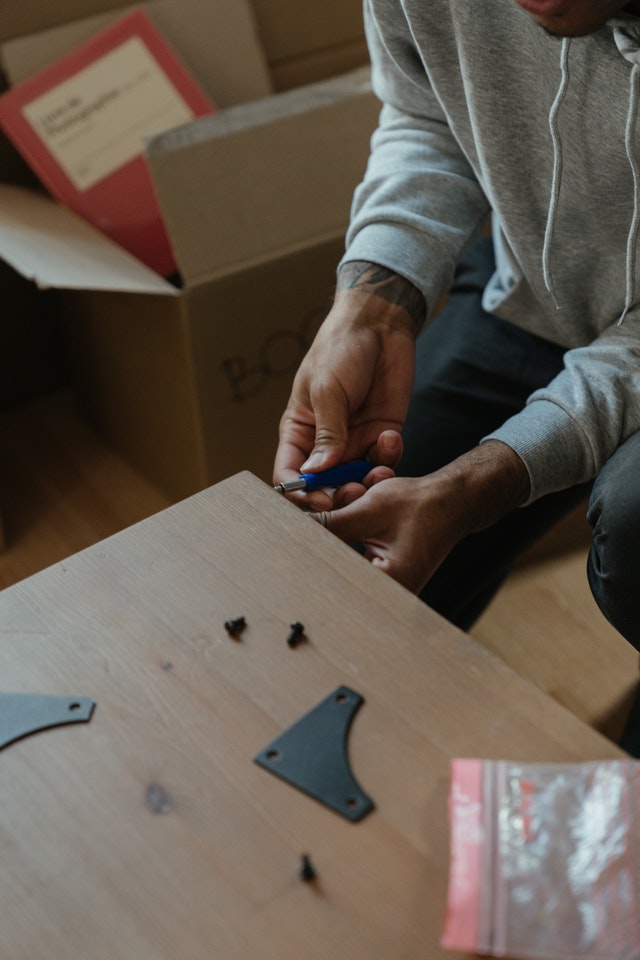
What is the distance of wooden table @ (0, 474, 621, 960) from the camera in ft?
1.65

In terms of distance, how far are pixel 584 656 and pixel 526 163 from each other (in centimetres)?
68

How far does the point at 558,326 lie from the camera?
100cm

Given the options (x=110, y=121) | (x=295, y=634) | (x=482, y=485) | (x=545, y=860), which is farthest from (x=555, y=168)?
(x=110, y=121)

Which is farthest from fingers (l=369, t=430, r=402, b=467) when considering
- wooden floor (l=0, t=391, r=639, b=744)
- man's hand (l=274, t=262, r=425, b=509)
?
wooden floor (l=0, t=391, r=639, b=744)

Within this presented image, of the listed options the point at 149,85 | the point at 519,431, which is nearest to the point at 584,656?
the point at 519,431

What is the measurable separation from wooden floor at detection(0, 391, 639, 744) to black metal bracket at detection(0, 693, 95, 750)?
795 mm

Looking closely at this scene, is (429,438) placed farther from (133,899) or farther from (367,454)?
(133,899)

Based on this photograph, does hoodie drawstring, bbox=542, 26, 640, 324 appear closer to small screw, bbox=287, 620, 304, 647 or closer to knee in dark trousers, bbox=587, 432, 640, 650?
knee in dark trousers, bbox=587, 432, 640, 650

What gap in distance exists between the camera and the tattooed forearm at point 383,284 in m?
0.97

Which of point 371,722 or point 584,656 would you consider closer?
point 371,722

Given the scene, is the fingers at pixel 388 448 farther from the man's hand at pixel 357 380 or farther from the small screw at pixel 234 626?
the small screw at pixel 234 626

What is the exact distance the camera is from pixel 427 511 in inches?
30.9

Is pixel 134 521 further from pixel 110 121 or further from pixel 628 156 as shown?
pixel 628 156

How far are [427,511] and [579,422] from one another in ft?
0.52
